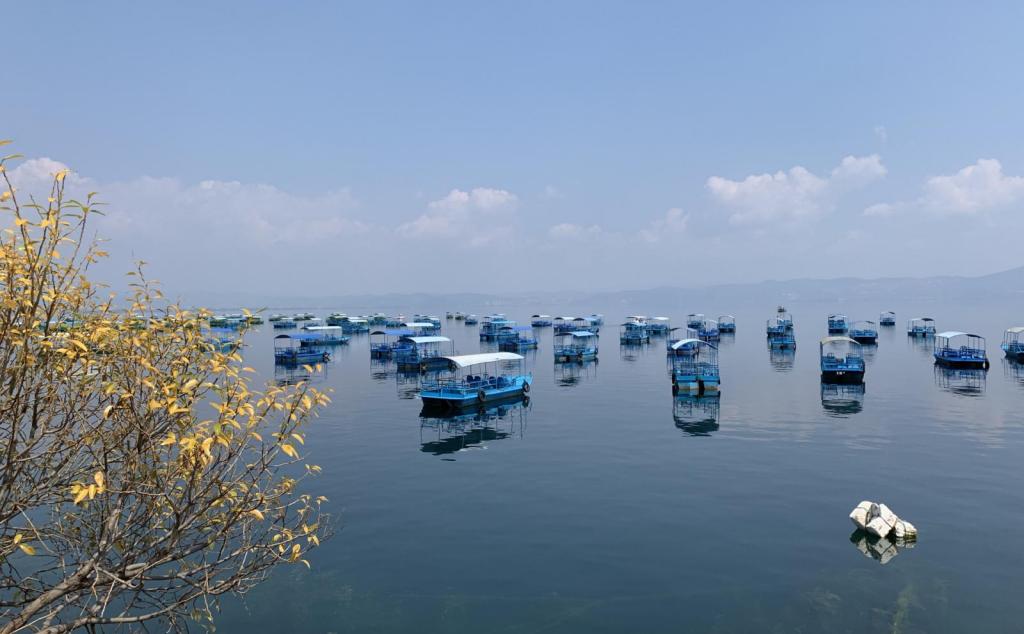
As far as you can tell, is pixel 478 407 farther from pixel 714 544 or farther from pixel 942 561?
pixel 942 561

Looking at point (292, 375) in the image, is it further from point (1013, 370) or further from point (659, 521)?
point (1013, 370)

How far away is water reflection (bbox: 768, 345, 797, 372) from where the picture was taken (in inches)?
2785

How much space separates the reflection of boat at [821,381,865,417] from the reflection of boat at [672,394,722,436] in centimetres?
851

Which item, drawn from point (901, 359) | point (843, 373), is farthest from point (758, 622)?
point (901, 359)

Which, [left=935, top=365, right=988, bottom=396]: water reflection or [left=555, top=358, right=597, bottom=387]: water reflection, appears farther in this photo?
[left=555, top=358, right=597, bottom=387]: water reflection

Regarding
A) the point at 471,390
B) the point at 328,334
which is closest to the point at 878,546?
A: the point at 471,390

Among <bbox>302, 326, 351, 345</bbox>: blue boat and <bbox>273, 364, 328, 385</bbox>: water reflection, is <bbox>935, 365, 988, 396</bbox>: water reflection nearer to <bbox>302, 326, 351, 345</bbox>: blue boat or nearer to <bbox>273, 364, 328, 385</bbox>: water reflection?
<bbox>273, 364, 328, 385</bbox>: water reflection

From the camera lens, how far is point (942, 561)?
60.7 feet

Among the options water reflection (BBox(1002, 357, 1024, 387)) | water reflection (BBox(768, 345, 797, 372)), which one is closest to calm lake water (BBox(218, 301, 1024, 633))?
water reflection (BBox(1002, 357, 1024, 387))

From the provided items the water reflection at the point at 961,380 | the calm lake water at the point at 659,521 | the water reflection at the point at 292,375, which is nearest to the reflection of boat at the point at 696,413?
the calm lake water at the point at 659,521

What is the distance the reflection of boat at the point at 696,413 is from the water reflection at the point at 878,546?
1627 cm

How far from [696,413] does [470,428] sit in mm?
17504

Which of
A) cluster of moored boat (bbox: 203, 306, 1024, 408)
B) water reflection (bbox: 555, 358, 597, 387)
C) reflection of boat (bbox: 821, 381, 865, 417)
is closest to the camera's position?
reflection of boat (bbox: 821, 381, 865, 417)

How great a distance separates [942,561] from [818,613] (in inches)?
251
